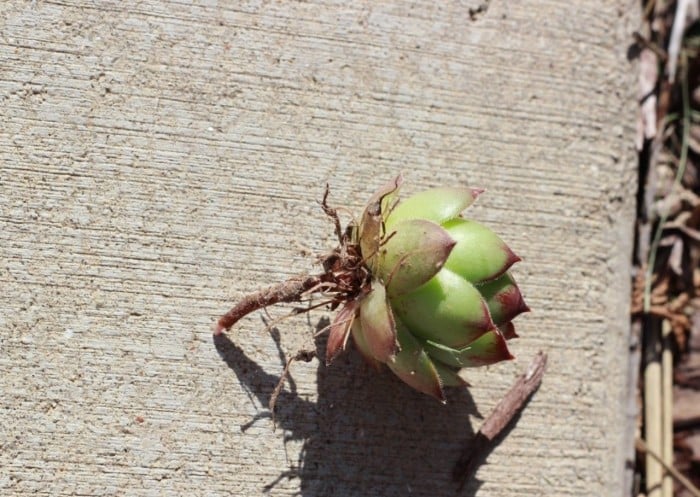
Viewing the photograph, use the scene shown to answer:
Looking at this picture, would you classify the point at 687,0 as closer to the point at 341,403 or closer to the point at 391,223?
the point at 391,223

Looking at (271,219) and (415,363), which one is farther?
(271,219)

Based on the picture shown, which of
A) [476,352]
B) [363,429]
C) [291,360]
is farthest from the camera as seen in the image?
[363,429]

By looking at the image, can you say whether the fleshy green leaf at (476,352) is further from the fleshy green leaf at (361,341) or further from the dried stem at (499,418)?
the dried stem at (499,418)

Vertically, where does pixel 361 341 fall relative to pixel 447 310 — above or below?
below

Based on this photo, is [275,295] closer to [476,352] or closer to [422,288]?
[422,288]

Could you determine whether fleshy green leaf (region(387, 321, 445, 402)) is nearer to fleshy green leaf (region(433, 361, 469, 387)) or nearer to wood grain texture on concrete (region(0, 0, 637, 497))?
fleshy green leaf (region(433, 361, 469, 387))

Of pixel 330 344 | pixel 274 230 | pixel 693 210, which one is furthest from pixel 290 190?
pixel 693 210

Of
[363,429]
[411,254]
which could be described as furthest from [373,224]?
[363,429]

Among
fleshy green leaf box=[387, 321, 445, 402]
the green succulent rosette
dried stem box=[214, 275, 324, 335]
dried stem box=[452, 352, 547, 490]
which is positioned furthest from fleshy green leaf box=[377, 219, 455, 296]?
dried stem box=[452, 352, 547, 490]
